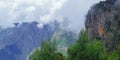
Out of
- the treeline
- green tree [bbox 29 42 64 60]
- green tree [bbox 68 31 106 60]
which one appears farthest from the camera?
green tree [bbox 29 42 64 60]

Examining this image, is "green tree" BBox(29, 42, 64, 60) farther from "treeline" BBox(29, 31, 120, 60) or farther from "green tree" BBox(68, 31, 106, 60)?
"green tree" BBox(68, 31, 106, 60)

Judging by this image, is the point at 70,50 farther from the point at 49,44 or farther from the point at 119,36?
the point at 119,36

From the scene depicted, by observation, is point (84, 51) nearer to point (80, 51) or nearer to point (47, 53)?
point (80, 51)

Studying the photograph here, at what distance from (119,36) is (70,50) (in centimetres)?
13028

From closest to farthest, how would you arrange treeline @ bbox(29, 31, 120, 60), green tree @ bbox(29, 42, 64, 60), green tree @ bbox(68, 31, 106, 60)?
green tree @ bbox(68, 31, 106, 60) → treeline @ bbox(29, 31, 120, 60) → green tree @ bbox(29, 42, 64, 60)

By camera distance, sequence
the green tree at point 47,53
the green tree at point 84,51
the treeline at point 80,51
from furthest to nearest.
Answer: the green tree at point 47,53, the treeline at point 80,51, the green tree at point 84,51

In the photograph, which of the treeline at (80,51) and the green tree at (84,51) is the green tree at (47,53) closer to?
the treeline at (80,51)

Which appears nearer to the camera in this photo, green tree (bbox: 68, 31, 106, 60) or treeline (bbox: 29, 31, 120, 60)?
green tree (bbox: 68, 31, 106, 60)

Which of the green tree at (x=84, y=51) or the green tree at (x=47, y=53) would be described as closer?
the green tree at (x=84, y=51)

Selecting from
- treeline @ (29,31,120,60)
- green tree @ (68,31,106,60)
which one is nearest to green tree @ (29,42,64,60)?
treeline @ (29,31,120,60)

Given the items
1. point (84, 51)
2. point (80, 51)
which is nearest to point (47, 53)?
point (80, 51)

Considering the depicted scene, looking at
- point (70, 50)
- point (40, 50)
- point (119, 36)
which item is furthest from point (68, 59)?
point (119, 36)

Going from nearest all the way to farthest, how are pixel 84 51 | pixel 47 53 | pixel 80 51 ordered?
pixel 84 51 < pixel 80 51 < pixel 47 53

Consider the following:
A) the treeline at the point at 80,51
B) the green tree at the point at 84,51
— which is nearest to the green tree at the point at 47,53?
the treeline at the point at 80,51
